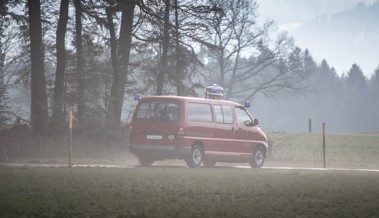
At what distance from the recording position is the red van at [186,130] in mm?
18031

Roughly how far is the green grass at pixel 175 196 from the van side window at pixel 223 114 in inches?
A: 242

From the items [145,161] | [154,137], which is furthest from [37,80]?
[154,137]

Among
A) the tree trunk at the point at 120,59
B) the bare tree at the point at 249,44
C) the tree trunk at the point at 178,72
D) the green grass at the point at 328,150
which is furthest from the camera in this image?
the bare tree at the point at 249,44

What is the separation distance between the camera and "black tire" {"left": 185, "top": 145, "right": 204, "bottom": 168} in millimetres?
18234

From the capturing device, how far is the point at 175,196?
987 cm

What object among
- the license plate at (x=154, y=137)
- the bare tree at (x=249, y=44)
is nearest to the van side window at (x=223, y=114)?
the license plate at (x=154, y=137)

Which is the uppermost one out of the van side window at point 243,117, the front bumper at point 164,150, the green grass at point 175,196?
the van side window at point 243,117

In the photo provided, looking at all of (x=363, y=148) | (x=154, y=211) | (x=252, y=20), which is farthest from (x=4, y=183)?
(x=252, y=20)

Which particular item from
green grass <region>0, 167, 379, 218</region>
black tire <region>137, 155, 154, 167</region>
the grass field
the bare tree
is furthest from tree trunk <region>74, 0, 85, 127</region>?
the bare tree

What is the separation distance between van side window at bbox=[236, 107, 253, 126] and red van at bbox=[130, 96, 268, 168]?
2.2 inches

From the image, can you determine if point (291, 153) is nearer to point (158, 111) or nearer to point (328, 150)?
point (328, 150)

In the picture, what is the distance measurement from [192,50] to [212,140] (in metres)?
11.9

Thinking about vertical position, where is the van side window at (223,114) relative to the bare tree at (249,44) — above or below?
below

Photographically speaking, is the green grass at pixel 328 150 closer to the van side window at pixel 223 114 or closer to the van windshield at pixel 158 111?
the van side window at pixel 223 114
